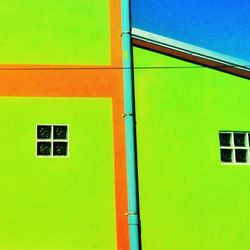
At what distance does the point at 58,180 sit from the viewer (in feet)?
31.1

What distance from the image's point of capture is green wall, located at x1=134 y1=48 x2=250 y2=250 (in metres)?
9.72

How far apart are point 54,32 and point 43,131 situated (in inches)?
86.1

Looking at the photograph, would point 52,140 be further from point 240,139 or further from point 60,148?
point 240,139

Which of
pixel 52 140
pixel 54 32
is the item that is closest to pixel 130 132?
pixel 52 140

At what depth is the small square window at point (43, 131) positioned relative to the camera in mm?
9836

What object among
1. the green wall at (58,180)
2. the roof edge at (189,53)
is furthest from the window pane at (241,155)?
the green wall at (58,180)

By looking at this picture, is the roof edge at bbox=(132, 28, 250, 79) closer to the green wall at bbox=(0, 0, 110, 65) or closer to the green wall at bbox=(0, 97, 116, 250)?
the green wall at bbox=(0, 0, 110, 65)

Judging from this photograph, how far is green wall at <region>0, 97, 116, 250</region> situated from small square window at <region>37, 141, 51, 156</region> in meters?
0.14

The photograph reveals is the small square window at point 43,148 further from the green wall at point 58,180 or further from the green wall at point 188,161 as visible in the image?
the green wall at point 188,161

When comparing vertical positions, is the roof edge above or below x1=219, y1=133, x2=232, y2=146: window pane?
above

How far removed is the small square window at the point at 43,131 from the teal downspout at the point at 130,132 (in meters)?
1.63

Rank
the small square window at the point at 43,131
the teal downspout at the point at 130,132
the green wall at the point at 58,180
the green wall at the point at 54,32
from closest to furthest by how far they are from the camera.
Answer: the green wall at the point at 58,180, the teal downspout at the point at 130,132, the small square window at the point at 43,131, the green wall at the point at 54,32

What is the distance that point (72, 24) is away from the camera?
33.9 feet

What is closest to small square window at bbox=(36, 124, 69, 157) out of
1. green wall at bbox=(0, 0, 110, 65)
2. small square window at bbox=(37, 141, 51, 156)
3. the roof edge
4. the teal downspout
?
small square window at bbox=(37, 141, 51, 156)
